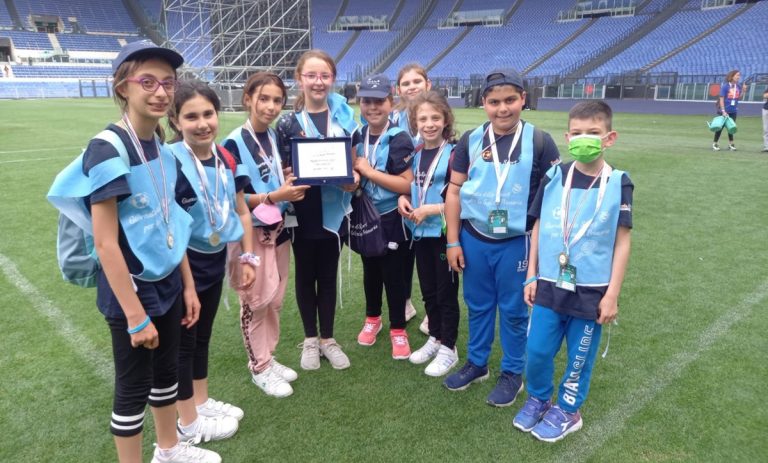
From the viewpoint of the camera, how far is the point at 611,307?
2482 mm

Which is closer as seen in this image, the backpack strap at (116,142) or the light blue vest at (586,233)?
the backpack strap at (116,142)

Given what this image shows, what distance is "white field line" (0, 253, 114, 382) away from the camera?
350 cm

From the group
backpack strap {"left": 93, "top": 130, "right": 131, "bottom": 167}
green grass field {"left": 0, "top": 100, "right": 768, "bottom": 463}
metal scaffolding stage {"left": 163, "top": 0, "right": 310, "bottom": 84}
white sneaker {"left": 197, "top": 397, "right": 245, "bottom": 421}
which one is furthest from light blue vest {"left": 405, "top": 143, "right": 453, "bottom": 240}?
metal scaffolding stage {"left": 163, "top": 0, "right": 310, "bottom": 84}

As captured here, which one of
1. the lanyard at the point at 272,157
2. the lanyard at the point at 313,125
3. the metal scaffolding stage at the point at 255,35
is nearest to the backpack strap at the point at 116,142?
the lanyard at the point at 272,157

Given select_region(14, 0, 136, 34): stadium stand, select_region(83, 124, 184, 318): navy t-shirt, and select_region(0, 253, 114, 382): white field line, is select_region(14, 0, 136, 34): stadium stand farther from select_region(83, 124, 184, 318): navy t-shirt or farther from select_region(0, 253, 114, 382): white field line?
select_region(83, 124, 184, 318): navy t-shirt

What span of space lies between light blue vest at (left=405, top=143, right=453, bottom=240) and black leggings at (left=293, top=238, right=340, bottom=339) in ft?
1.85

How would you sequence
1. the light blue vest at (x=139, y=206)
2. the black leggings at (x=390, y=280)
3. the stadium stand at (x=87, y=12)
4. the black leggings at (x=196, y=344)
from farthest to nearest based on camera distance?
the stadium stand at (x=87, y=12) → the black leggings at (x=390, y=280) → the black leggings at (x=196, y=344) → the light blue vest at (x=139, y=206)

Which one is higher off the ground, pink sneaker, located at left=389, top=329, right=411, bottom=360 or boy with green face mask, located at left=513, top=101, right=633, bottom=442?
boy with green face mask, located at left=513, top=101, right=633, bottom=442

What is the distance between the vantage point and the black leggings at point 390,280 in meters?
3.55

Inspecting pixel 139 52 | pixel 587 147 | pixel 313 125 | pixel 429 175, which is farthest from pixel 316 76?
pixel 587 147

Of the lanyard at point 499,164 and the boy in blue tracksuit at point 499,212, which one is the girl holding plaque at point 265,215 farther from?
the lanyard at point 499,164

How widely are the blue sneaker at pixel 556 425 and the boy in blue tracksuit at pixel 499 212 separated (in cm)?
31

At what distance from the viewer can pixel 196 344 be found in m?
2.72

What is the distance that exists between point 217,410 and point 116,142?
166cm
